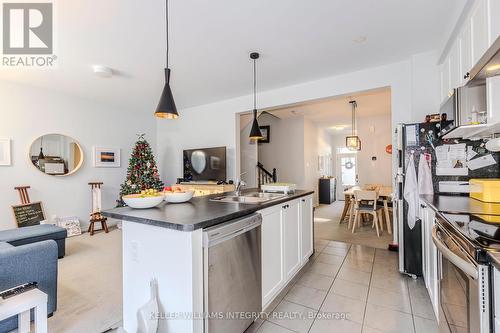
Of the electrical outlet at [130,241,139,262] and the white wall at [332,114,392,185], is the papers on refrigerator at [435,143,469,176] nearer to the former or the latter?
the electrical outlet at [130,241,139,262]

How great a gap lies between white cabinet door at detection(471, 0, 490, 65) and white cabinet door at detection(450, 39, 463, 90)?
0.43 metres

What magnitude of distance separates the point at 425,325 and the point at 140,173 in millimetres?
5017

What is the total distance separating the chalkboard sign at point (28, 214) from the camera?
3746 mm

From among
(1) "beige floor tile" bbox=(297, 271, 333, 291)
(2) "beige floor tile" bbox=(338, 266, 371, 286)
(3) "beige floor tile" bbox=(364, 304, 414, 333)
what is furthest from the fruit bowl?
(2) "beige floor tile" bbox=(338, 266, 371, 286)

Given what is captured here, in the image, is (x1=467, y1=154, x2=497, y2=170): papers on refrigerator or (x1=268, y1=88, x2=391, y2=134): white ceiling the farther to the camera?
(x1=268, y1=88, x2=391, y2=134): white ceiling

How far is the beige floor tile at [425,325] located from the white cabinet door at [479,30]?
205 centimetres

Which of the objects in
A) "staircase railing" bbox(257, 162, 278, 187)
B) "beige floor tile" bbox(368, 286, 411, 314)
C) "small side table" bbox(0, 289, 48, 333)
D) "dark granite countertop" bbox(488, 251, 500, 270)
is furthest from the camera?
"staircase railing" bbox(257, 162, 278, 187)

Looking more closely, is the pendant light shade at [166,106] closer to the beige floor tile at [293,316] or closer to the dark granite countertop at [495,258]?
the beige floor tile at [293,316]

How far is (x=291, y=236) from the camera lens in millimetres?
2441

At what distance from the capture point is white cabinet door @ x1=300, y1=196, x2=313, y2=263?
109 inches

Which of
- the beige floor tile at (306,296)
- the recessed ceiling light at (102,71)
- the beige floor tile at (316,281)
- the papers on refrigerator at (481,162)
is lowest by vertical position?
the beige floor tile at (316,281)

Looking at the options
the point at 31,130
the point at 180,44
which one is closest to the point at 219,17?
the point at 180,44

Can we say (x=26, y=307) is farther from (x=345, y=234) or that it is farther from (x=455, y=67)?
(x=345, y=234)

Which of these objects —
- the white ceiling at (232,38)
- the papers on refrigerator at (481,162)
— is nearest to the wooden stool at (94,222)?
the white ceiling at (232,38)
